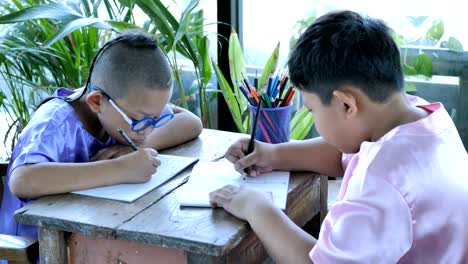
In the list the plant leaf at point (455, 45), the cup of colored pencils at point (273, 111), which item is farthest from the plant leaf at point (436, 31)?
the cup of colored pencils at point (273, 111)

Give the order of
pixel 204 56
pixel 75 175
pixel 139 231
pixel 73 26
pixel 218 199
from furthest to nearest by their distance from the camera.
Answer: pixel 204 56
pixel 73 26
pixel 75 175
pixel 218 199
pixel 139 231

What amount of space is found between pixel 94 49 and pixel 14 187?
1.16 m

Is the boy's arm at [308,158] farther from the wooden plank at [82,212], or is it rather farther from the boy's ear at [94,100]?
the boy's ear at [94,100]

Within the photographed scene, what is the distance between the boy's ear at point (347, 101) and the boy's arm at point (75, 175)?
500 mm

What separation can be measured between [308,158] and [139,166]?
16.5 inches

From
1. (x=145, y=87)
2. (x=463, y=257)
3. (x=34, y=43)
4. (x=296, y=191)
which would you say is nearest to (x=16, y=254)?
(x=145, y=87)

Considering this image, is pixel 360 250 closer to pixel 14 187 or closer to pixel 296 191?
pixel 296 191

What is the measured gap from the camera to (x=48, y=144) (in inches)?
62.9

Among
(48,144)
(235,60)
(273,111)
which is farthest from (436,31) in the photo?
(48,144)

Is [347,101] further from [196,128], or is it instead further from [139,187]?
[196,128]

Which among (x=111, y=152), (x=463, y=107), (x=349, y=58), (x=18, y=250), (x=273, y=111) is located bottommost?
(x=463, y=107)

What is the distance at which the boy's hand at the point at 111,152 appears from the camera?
171 cm

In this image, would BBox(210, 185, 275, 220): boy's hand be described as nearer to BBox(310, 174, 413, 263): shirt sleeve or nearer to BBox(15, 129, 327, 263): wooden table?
BBox(15, 129, 327, 263): wooden table

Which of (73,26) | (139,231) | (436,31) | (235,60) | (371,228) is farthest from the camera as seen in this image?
(436,31)
